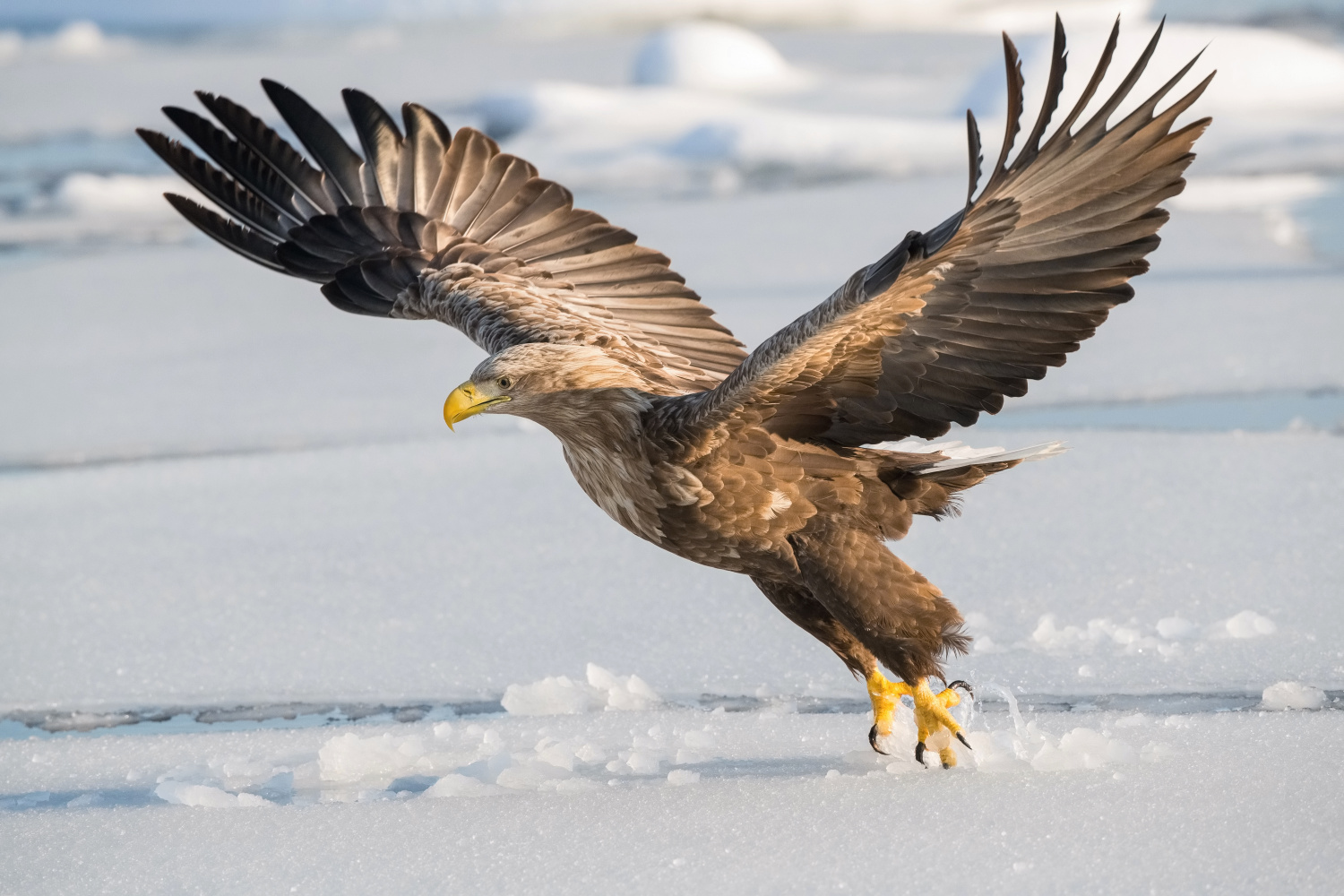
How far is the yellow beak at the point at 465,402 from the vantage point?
10.5 feet

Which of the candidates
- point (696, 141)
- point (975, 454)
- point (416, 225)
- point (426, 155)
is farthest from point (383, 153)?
point (696, 141)

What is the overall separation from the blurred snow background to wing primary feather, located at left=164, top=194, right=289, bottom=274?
2.70 feet

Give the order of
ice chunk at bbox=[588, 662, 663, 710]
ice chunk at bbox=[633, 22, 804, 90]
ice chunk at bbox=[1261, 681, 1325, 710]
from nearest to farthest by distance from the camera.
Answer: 1. ice chunk at bbox=[1261, 681, 1325, 710]
2. ice chunk at bbox=[588, 662, 663, 710]
3. ice chunk at bbox=[633, 22, 804, 90]

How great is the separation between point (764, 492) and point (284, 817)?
109 centimetres

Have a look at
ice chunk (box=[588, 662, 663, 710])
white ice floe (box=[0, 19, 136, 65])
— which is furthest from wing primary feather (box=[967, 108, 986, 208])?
white ice floe (box=[0, 19, 136, 65])

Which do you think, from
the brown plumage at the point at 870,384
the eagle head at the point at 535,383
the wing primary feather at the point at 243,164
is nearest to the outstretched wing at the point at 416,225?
the wing primary feather at the point at 243,164

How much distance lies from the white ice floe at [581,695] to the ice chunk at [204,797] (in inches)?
25.2

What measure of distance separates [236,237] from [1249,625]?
2.80 meters

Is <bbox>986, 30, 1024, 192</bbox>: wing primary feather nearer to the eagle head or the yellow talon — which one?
the eagle head

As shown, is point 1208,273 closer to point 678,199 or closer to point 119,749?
point 678,199

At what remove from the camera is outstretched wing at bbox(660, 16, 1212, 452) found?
2926 mm

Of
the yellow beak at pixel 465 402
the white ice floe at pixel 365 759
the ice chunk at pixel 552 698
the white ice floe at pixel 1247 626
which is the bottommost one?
the white ice floe at pixel 365 759

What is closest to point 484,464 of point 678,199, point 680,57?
point 678,199

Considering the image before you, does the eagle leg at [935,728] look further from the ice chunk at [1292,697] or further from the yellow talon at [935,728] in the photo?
the ice chunk at [1292,697]
